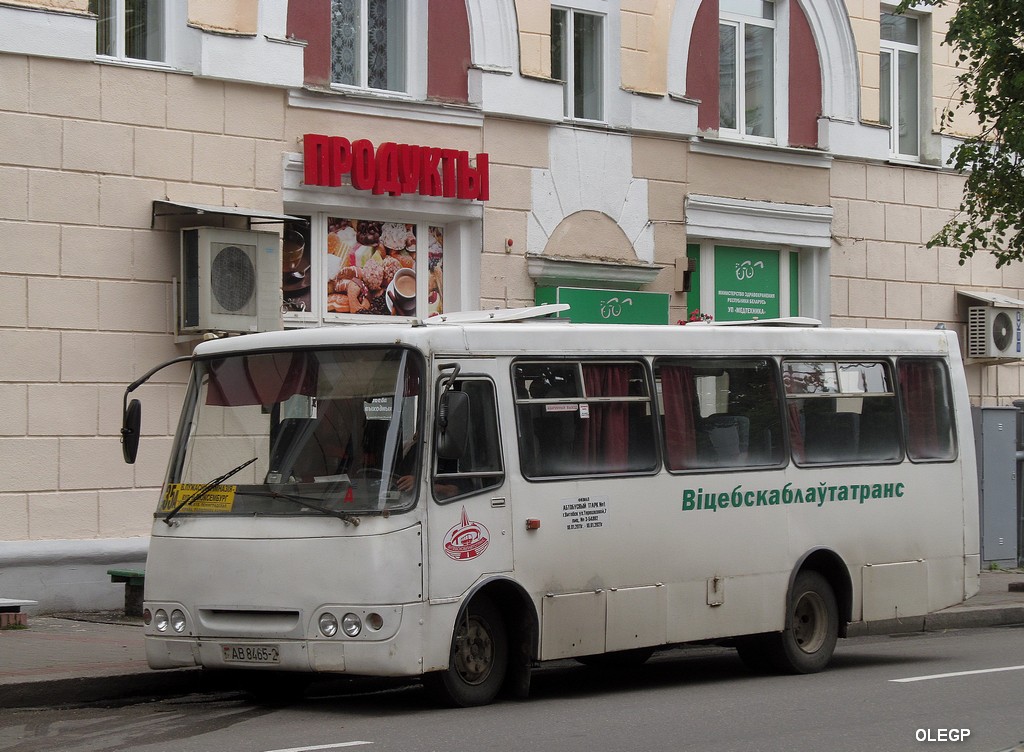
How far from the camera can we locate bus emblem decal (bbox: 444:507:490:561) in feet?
32.4

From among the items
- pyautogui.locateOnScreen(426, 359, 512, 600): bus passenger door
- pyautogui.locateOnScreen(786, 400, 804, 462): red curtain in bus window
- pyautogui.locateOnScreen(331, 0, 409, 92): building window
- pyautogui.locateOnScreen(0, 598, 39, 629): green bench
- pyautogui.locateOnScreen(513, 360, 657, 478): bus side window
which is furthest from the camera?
pyautogui.locateOnScreen(331, 0, 409, 92): building window

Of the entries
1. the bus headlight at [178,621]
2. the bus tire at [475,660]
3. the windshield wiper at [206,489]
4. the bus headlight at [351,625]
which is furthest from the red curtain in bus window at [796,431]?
the bus headlight at [178,621]

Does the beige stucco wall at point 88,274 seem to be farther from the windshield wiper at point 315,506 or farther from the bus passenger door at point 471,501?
the bus passenger door at point 471,501

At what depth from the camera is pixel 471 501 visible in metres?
10.1

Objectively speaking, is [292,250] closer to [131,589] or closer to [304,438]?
[131,589]

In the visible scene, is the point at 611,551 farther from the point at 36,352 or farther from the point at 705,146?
the point at 705,146

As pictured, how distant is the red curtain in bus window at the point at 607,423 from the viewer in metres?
11.0

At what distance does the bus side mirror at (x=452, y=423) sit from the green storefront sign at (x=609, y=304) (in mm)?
7914

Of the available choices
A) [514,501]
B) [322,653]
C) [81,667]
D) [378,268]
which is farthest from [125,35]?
[322,653]

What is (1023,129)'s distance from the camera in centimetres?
1695

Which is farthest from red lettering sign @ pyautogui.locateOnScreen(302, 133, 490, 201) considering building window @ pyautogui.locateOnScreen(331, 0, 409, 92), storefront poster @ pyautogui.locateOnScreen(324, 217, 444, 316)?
building window @ pyautogui.locateOnScreen(331, 0, 409, 92)

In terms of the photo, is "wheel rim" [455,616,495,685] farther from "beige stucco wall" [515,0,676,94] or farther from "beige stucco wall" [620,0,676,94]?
"beige stucco wall" [620,0,676,94]

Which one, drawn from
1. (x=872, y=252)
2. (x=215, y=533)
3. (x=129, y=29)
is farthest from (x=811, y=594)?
(x=872, y=252)

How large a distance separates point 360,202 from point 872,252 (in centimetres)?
823
